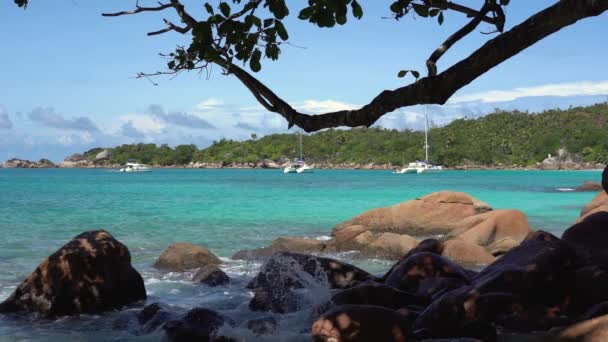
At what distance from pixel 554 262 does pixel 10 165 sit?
189 metres

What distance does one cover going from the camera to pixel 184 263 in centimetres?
1324

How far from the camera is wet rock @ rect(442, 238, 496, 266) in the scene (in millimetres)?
12594

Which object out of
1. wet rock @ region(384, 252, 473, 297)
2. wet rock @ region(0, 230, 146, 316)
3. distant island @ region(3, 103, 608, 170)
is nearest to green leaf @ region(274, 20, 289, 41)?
wet rock @ region(384, 252, 473, 297)

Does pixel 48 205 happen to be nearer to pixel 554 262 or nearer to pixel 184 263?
pixel 184 263

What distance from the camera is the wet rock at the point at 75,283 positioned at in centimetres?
917

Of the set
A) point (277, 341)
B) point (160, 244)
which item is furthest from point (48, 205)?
point (277, 341)

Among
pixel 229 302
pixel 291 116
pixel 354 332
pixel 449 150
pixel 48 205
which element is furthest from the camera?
pixel 449 150

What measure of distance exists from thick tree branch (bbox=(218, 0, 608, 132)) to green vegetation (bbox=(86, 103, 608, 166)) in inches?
4482

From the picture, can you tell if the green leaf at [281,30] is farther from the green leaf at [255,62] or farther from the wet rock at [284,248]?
the wet rock at [284,248]

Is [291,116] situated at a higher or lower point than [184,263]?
higher

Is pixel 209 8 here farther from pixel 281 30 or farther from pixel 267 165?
pixel 267 165

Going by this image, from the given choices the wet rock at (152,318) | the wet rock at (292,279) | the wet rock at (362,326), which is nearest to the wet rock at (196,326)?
the wet rock at (152,318)

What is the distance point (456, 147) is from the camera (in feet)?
423

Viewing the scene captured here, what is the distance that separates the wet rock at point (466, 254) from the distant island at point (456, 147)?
10491 cm
